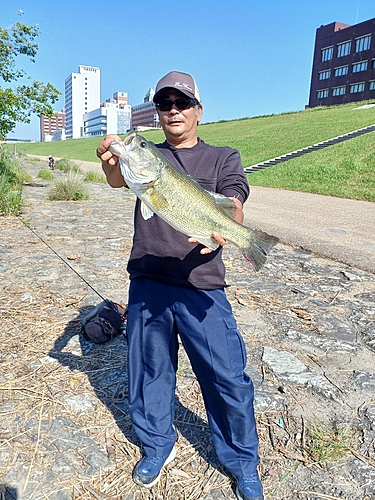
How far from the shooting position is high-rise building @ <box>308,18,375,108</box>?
196 ft

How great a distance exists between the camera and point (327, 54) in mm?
67688

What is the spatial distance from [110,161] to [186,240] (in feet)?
1.96

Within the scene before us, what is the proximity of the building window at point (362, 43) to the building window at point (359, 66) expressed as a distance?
1.88 metres

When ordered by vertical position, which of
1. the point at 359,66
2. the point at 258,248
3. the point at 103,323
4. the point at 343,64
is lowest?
the point at 103,323

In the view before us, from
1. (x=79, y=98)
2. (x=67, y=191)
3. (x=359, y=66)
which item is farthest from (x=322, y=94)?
(x=79, y=98)

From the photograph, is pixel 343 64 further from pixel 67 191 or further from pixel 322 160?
pixel 67 191

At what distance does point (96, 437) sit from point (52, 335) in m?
1.54

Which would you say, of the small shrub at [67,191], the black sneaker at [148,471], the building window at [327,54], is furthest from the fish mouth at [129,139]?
the building window at [327,54]

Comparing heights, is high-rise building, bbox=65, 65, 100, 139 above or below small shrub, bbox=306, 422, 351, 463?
above

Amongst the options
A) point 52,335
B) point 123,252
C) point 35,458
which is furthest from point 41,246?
point 35,458

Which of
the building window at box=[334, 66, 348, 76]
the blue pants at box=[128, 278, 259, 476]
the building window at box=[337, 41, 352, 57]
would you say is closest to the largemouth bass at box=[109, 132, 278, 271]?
the blue pants at box=[128, 278, 259, 476]

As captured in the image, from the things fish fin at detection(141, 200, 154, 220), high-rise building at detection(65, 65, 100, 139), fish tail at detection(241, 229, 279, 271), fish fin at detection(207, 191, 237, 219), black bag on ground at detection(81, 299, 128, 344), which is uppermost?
high-rise building at detection(65, 65, 100, 139)

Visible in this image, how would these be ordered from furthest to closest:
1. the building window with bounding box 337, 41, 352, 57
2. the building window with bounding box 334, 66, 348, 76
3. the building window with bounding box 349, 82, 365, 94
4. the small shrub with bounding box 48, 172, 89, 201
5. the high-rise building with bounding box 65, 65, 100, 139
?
the high-rise building with bounding box 65, 65, 100, 139, the building window with bounding box 334, 66, 348, 76, the building window with bounding box 337, 41, 352, 57, the building window with bounding box 349, 82, 365, 94, the small shrub with bounding box 48, 172, 89, 201

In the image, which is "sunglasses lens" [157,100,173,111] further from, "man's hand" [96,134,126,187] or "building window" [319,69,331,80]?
"building window" [319,69,331,80]
